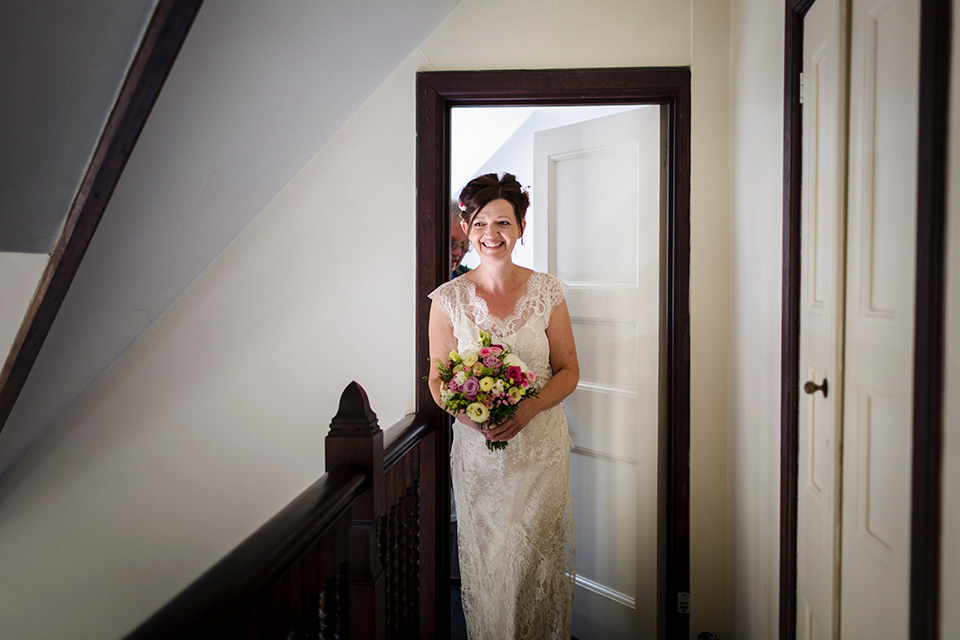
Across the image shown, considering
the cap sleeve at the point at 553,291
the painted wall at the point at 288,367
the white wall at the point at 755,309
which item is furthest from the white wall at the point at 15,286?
the white wall at the point at 755,309

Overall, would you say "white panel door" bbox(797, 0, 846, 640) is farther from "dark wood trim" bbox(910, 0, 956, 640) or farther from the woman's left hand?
the woman's left hand

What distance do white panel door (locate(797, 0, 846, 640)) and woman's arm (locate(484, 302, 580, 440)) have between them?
2.57ft

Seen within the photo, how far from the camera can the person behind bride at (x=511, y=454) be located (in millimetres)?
2037

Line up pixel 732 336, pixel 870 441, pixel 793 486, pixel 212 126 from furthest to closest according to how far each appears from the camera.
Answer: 1. pixel 732 336
2. pixel 212 126
3. pixel 793 486
4. pixel 870 441

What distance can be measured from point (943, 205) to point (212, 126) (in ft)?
5.56

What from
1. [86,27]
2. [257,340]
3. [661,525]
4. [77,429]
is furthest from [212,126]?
[661,525]

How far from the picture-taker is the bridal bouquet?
6.05 feet

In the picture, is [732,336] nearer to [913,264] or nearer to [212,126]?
[913,264]

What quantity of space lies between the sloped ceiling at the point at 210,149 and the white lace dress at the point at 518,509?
0.86 meters

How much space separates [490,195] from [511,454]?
940 millimetres

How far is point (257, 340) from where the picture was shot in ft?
8.18

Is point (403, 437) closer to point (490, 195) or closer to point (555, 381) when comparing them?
point (555, 381)

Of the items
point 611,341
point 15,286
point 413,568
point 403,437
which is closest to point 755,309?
point 611,341

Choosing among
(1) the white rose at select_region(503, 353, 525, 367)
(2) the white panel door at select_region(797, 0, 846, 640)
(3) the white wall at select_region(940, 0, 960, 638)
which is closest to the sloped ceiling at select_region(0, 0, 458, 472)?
(1) the white rose at select_region(503, 353, 525, 367)
